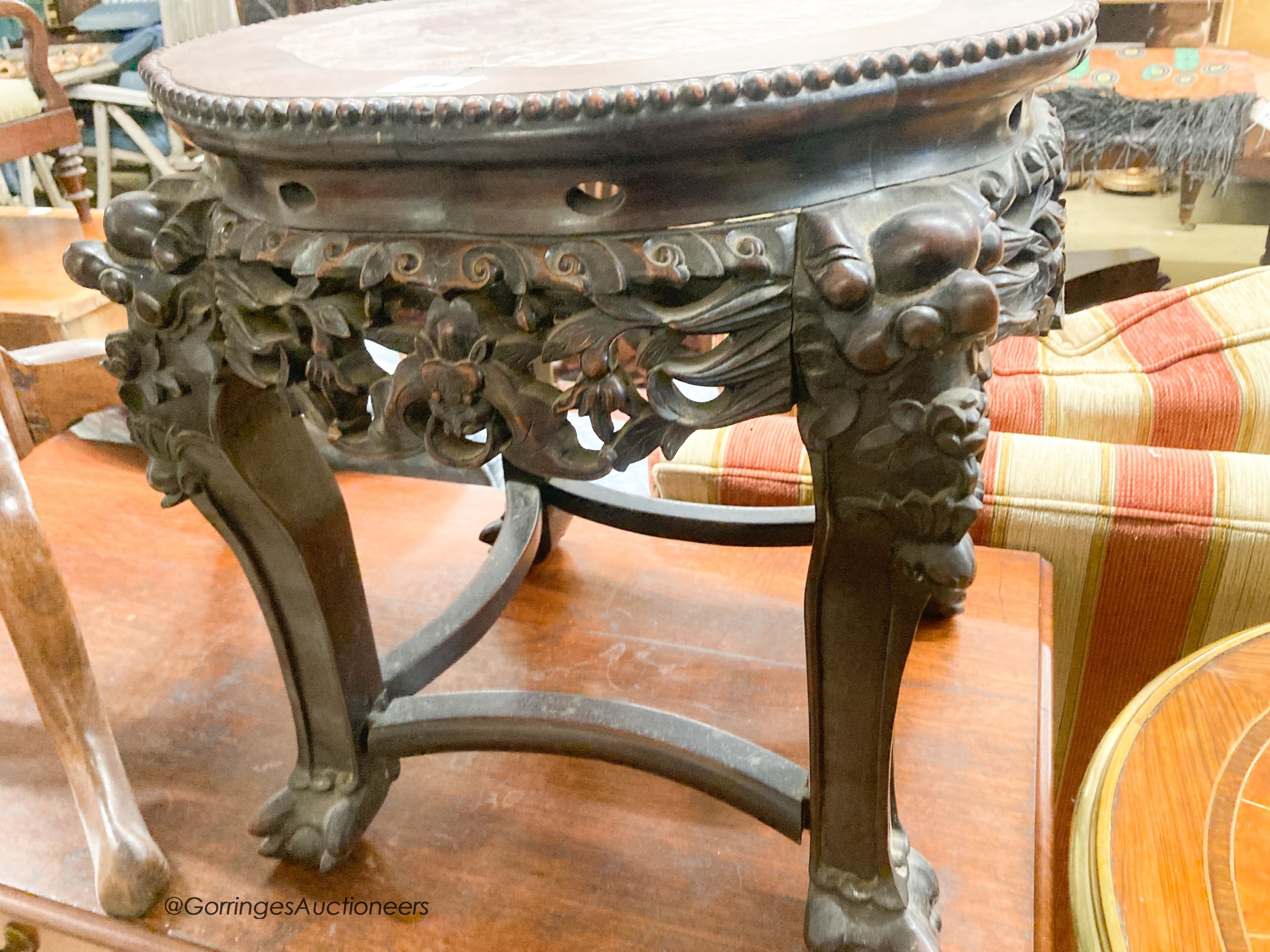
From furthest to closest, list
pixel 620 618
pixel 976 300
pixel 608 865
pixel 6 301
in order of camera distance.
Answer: pixel 6 301 → pixel 620 618 → pixel 608 865 → pixel 976 300

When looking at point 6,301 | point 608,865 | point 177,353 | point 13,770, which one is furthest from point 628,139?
point 6,301

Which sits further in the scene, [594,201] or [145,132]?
[145,132]

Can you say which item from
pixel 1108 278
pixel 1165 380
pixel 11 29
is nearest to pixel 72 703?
pixel 1165 380

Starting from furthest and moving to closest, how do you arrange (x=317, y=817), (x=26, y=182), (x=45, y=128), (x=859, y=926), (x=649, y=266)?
(x=26, y=182) → (x=45, y=128) → (x=317, y=817) → (x=859, y=926) → (x=649, y=266)

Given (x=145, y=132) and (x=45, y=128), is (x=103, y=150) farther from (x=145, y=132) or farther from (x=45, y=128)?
(x=45, y=128)

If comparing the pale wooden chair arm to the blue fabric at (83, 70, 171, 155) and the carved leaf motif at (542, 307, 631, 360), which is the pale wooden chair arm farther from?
the blue fabric at (83, 70, 171, 155)

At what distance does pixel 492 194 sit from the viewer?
0.44 m

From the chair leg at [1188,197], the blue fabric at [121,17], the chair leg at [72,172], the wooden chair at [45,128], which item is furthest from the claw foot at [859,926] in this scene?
the blue fabric at [121,17]

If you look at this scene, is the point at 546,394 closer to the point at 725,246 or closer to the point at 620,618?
the point at 725,246

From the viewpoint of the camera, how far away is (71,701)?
71 cm

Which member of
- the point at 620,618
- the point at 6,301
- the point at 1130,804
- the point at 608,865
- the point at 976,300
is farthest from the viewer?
the point at 6,301

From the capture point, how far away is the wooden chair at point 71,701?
0.66 meters

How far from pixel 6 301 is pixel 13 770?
112cm

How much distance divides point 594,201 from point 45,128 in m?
2.64
